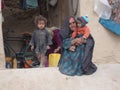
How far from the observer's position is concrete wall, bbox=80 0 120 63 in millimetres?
5840

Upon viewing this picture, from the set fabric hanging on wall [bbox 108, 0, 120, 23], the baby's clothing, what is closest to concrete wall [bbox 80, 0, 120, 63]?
fabric hanging on wall [bbox 108, 0, 120, 23]

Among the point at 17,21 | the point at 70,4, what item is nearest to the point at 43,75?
the point at 70,4

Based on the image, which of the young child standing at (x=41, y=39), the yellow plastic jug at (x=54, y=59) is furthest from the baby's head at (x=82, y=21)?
the yellow plastic jug at (x=54, y=59)

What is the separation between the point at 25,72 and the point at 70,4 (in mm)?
1976

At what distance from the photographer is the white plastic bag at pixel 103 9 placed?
5.76 metres

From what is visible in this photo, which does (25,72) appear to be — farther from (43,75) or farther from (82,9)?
(82,9)

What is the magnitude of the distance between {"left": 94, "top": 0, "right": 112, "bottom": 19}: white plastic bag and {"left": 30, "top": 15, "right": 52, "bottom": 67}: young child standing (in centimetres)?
90

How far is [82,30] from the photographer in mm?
5414

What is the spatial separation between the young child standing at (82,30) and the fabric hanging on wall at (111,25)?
555 millimetres

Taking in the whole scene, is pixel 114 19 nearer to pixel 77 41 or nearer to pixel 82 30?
pixel 82 30

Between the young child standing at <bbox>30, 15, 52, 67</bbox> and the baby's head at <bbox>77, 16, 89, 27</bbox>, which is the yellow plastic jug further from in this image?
the baby's head at <bbox>77, 16, 89, 27</bbox>

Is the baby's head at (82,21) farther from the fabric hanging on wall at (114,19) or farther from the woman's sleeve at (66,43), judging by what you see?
the fabric hanging on wall at (114,19)

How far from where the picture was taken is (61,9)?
25.8 ft

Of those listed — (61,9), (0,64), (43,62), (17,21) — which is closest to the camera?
(0,64)
